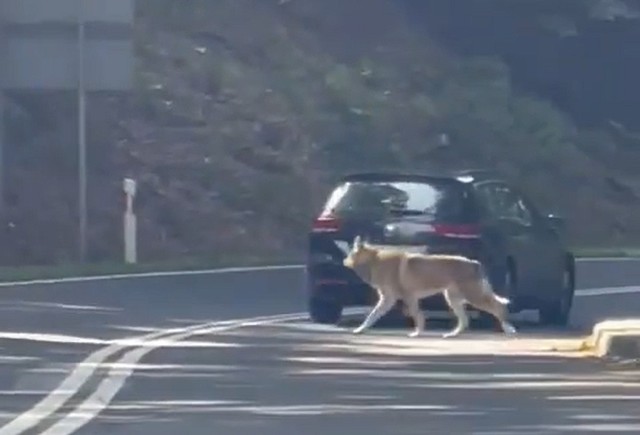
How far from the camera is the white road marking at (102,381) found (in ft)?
49.0

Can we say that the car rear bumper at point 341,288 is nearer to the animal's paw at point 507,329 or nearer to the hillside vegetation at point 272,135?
the animal's paw at point 507,329

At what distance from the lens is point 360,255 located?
23.3m

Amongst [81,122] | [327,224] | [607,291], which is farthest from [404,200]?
[81,122]

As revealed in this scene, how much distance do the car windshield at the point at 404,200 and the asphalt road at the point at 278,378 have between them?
3.70 ft

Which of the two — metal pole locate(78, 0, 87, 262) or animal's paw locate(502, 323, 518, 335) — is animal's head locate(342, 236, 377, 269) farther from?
metal pole locate(78, 0, 87, 262)

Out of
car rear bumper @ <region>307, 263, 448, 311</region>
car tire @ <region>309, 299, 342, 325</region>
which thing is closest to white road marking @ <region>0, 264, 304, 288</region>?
car tire @ <region>309, 299, 342, 325</region>

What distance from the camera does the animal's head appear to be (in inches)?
917

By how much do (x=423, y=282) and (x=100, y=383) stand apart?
5.92 metres

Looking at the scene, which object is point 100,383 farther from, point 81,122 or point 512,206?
point 81,122

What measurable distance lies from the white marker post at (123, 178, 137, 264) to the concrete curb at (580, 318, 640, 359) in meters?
14.1

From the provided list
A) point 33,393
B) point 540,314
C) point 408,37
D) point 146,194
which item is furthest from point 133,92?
point 33,393

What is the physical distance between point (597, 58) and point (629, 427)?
31.6 metres

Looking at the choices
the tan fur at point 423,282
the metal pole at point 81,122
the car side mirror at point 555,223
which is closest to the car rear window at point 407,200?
the tan fur at point 423,282

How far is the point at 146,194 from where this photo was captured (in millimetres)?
37125
